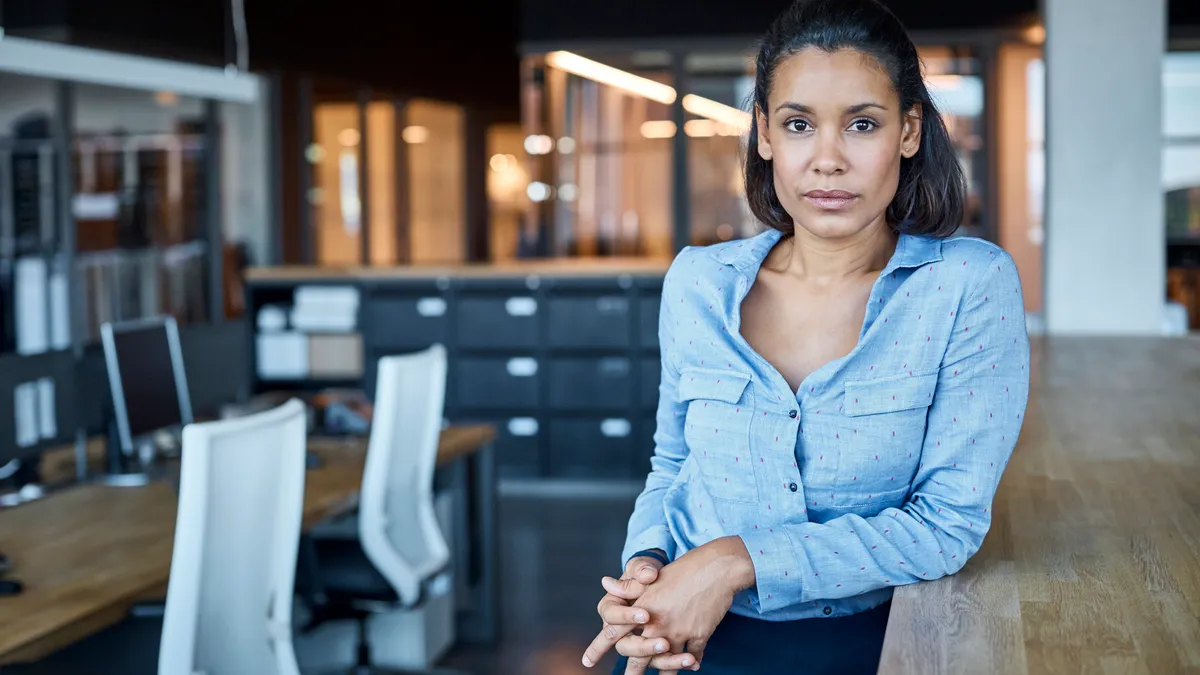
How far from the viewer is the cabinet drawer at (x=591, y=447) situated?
7.06 metres

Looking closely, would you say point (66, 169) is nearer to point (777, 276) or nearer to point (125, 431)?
point (125, 431)

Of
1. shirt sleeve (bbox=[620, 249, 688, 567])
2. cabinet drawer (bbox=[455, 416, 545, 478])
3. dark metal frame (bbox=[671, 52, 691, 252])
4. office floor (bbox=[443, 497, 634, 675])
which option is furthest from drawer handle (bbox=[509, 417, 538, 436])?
shirt sleeve (bbox=[620, 249, 688, 567])

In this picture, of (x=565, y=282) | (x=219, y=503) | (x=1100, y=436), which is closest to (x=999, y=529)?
(x=1100, y=436)

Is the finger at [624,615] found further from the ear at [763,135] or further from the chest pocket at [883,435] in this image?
the ear at [763,135]

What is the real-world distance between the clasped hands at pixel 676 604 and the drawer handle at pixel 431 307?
589 cm

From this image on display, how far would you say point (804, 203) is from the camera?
4.72ft

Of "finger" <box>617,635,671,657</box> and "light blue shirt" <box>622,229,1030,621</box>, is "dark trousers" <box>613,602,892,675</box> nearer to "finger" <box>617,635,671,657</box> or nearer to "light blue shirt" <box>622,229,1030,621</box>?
"light blue shirt" <box>622,229,1030,621</box>

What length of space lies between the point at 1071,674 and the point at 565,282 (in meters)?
5.95

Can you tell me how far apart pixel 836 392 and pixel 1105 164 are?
346 cm

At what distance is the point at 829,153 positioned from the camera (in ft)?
4.58

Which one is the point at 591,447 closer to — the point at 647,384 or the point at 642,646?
the point at 647,384

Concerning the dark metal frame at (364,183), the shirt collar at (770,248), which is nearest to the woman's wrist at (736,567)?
the shirt collar at (770,248)

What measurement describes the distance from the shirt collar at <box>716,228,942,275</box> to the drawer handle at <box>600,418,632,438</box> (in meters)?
5.42

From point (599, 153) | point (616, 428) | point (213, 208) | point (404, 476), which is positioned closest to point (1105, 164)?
point (404, 476)
